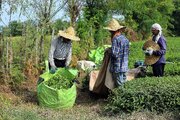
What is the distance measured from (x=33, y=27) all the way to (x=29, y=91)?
6.53 feet

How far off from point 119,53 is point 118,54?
0.03 metres

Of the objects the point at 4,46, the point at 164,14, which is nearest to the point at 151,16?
the point at 164,14

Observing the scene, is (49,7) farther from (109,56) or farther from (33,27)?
(109,56)

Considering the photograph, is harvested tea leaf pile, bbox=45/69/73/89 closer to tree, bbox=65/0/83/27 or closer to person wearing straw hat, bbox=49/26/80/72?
person wearing straw hat, bbox=49/26/80/72

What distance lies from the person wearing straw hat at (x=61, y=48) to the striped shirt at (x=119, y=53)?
3.18 feet

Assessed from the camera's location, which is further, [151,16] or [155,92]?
[151,16]

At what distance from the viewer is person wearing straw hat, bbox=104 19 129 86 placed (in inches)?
342

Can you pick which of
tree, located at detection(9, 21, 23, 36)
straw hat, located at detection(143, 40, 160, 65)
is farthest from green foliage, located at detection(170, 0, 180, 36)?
straw hat, located at detection(143, 40, 160, 65)

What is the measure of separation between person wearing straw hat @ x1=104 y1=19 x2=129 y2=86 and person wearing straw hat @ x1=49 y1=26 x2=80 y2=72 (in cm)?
90

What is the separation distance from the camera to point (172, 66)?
36.6 ft

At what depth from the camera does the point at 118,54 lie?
8.70m

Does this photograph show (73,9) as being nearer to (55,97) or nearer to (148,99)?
(55,97)

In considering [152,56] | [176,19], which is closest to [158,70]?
[152,56]

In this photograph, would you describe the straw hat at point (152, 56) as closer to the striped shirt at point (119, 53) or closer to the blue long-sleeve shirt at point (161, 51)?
the blue long-sleeve shirt at point (161, 51)
